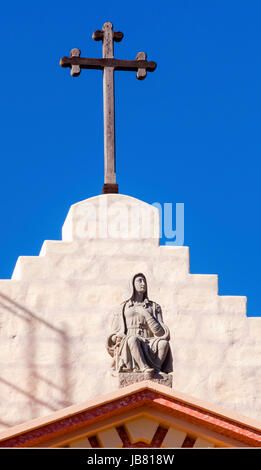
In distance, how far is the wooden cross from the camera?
119 ft

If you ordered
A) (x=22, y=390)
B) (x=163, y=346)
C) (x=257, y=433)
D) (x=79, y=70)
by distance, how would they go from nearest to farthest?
1. (x=257, y=433)
2. (x=163, y=346)
3. (x=22, y=390)
4. (x=79, y=70)

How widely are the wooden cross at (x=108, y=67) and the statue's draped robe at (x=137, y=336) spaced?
687cm

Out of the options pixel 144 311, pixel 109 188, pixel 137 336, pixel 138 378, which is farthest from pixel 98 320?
pixel 138 378

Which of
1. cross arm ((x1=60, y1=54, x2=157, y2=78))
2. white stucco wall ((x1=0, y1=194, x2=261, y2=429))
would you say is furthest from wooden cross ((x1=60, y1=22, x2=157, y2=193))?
white stucco wall ((x1=0, y1=194, x2=261, y2=429))

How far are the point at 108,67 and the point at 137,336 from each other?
31.7ft

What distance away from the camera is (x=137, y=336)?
94.0ft

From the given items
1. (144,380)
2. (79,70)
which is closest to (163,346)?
(144,380)

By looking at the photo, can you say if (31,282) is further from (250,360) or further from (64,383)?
(250,360)

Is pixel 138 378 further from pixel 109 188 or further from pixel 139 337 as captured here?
pixel 109 188

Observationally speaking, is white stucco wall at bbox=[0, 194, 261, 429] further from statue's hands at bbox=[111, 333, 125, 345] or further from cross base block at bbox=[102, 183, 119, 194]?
statue's hands at bbox=[111, 333, 125, 345]

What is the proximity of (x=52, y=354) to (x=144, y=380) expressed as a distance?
6.93 meters

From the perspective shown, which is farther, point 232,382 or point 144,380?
point 232,382

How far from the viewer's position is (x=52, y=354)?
3400 cm

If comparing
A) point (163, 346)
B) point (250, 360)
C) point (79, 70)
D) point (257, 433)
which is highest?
point (79, 70)
